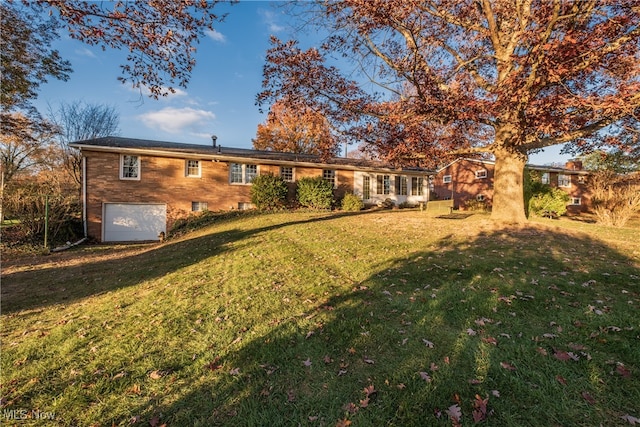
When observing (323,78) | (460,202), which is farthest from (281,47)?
(460,202)

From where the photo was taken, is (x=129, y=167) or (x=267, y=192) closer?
(x=129, y=167)

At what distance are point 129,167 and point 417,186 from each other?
21.3 metres

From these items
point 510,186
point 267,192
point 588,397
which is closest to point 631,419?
point 588,397

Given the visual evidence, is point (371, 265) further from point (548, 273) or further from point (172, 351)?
point (172, 351)

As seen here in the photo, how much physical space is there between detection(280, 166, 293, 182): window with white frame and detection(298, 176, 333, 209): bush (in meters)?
1.20

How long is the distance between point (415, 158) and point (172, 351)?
10.1 metres

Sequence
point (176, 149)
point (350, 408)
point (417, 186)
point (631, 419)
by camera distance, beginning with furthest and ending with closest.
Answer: point (417, 186) → point (176, 149) → point (350, 408) → point (631, 419)

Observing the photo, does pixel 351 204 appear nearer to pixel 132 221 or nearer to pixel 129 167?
pixel 132 221

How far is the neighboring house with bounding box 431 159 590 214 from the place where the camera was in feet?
90.7

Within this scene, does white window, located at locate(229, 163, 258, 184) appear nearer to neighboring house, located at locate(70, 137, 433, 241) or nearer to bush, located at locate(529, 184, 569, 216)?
neighboring house, located at locate(70, 137, 433, 241)

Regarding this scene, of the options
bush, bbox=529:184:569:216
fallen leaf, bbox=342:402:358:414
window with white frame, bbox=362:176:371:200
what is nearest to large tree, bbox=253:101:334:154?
window with white frame, bbox=362:176:371:200

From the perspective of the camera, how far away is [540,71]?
723 cm

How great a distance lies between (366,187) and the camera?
23.5 meters

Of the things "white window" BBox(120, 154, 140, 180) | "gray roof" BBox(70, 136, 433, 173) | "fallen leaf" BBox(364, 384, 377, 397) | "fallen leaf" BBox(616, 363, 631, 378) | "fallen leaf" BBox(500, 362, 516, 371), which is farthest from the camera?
"white window" BBox(120, 154, 140, 180)
